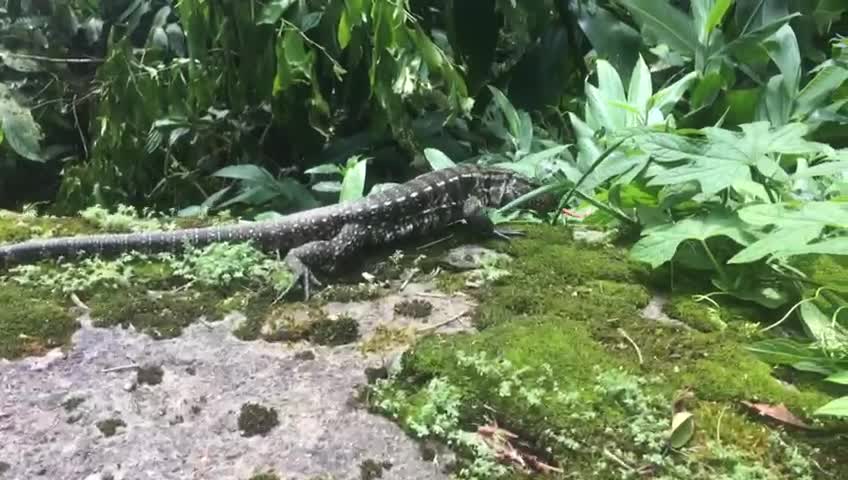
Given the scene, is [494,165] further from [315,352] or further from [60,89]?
[60,89]

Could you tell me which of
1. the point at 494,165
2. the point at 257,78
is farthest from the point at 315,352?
the point at 257,78

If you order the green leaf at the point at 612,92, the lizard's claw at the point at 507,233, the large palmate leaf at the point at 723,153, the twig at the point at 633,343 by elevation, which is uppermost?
the large palmate leaf at the point at 723,153

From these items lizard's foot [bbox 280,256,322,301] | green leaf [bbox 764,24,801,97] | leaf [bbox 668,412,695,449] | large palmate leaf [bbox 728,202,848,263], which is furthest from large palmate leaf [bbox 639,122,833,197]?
lizard's foot [bbox 280,256,322,301]

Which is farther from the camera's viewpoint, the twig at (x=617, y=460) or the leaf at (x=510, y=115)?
the leaf at (x=510, y=115)

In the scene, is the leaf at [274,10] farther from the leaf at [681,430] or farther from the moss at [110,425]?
the leaf at [681,430]

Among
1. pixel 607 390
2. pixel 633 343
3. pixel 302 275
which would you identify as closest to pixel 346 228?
pixel 302 275

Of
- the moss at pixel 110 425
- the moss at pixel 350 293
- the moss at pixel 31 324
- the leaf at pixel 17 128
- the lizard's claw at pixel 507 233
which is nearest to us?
the moss at pixel 110 425

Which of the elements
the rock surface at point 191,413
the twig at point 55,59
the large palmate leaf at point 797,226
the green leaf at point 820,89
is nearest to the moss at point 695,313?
the large palmate leaf at point 797,226
